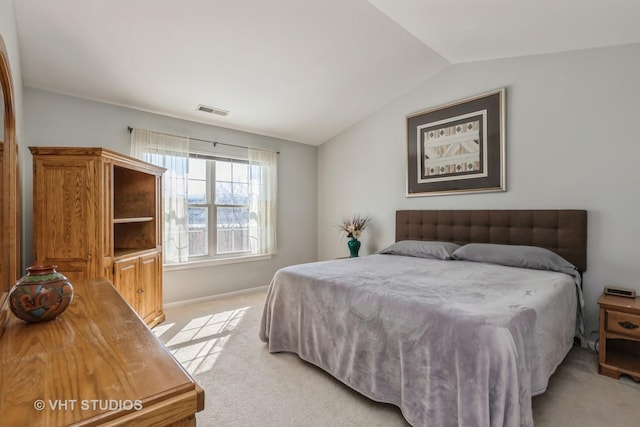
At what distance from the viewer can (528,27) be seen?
2566mm

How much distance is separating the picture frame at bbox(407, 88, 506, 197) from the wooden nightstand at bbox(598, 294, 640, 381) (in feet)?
4.63

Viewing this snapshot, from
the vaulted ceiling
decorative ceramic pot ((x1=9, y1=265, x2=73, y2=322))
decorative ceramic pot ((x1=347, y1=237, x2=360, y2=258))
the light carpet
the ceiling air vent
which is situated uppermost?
the vaulted ceiling

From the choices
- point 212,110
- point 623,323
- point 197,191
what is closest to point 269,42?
point 212,110

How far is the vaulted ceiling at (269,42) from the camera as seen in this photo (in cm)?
232

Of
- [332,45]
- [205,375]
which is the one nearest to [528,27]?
[332,45]

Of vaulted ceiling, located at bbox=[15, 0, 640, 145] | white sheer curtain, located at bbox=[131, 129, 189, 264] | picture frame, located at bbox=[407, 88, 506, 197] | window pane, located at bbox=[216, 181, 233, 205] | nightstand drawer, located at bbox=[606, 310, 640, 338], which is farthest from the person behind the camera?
window pane, located at bbox=[216, 181, 233, 205]

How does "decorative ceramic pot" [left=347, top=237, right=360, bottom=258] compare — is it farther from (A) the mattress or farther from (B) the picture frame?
(A) the mattress

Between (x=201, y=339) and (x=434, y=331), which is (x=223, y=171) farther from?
(x=434, y=331)

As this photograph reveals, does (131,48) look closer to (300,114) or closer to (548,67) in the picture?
(300,114)

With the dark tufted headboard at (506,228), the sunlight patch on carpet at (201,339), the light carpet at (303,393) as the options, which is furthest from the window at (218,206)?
the dark tufted headboard at (506,228)

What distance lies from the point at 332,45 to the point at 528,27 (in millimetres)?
1653

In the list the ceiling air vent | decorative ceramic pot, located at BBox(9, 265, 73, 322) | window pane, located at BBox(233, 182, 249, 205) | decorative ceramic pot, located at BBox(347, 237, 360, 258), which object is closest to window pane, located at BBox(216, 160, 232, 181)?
window pane, located at BBox(233, 182, 249, 205)

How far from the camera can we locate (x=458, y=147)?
3623mm

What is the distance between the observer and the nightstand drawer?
2.16 meters
